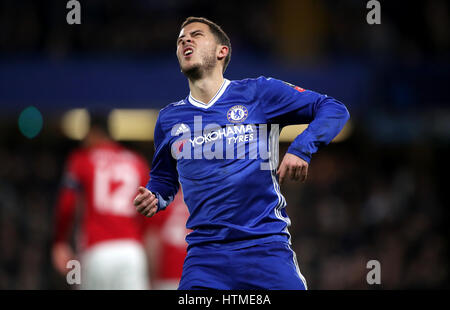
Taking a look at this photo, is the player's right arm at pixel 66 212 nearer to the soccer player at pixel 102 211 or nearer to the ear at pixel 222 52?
the soccer player at pixel 102 211

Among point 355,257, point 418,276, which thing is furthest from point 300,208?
point 418,276

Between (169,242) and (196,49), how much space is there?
3.81 metres

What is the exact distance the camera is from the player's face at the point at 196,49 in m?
3.92

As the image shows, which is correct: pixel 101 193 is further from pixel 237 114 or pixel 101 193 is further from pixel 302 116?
pixel 302 116

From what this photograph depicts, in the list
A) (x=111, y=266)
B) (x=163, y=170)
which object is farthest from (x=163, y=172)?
(x=111, y=266)

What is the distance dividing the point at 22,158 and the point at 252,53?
5098mm

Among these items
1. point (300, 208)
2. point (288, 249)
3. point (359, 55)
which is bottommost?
point (300, 208)

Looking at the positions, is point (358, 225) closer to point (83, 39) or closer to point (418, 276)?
point (418, 276)

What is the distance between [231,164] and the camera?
371 centimetres

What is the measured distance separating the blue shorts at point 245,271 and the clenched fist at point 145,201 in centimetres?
38

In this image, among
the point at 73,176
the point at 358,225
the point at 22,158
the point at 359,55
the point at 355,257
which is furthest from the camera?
the point at 22,158

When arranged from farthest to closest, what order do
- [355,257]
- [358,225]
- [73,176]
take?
[358,225] → [355,257] → [73,176]

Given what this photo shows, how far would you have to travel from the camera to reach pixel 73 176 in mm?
6441

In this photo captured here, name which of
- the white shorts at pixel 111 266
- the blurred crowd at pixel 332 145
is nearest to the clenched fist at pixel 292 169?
the white shorts at pixel 111 266
